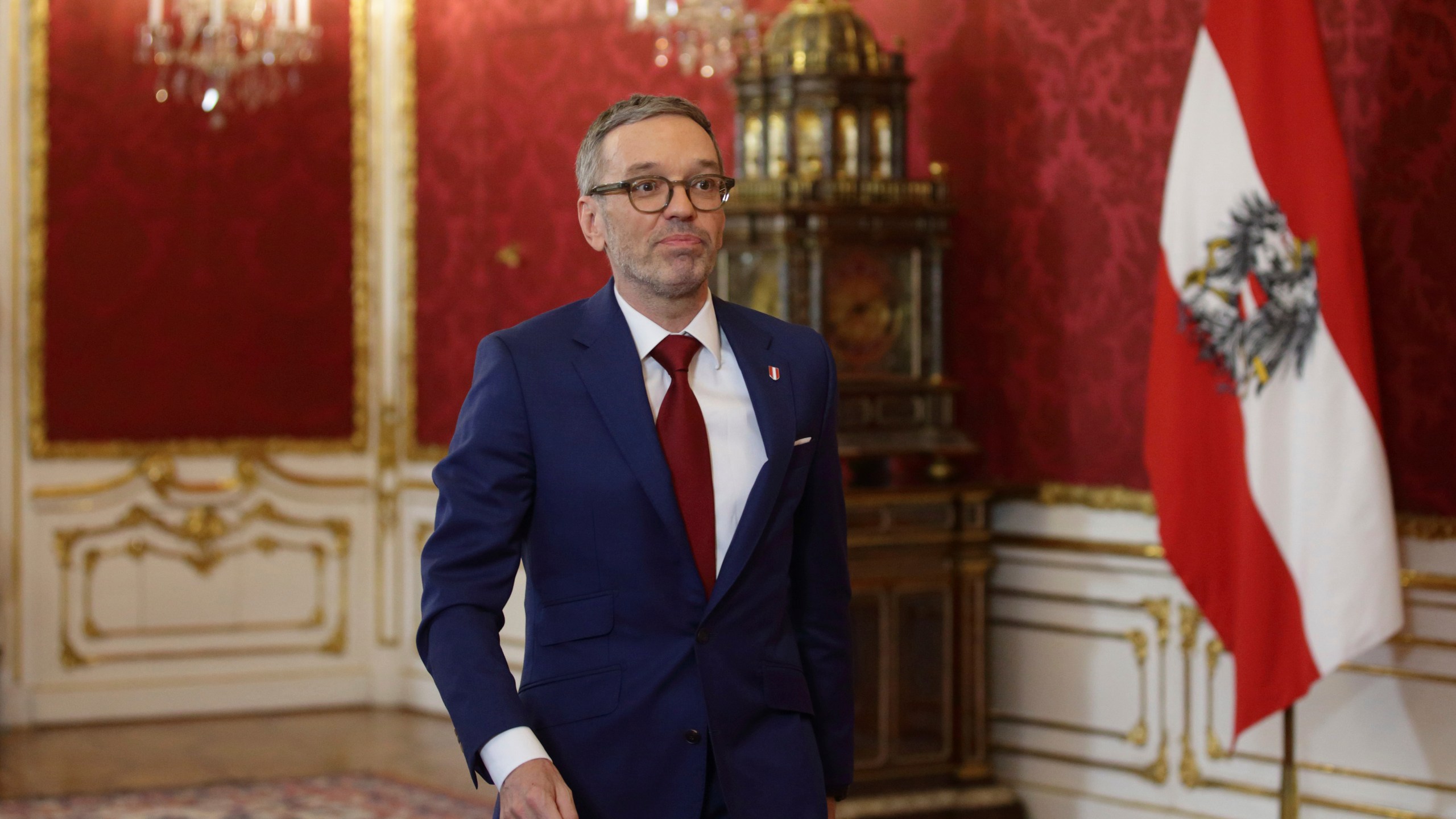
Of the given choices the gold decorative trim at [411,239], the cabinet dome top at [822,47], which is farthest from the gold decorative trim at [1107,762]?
the gold decorative trim at [411,239]

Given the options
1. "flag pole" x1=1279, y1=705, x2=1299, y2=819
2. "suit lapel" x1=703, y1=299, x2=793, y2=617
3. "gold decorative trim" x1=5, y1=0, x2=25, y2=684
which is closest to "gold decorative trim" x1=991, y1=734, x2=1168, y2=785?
"flag pole" x1=1279, y1=705, x2=1299, y2=819

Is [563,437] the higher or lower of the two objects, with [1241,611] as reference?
higher

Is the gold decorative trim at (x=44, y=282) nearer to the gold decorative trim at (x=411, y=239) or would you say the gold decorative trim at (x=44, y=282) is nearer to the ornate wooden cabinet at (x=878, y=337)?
the gold decorative trim at (x=411, y=239)

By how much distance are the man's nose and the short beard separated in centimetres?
4

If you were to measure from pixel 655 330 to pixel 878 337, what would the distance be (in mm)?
Answer: 2593

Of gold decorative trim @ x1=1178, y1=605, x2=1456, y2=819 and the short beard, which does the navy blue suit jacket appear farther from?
gold decorative trim @ x1=1178, y1=605, x2=1456, y2=819

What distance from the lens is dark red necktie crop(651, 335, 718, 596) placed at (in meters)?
1.80

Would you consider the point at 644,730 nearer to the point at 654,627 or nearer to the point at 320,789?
the point at 654,627

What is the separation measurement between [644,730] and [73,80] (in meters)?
5.04

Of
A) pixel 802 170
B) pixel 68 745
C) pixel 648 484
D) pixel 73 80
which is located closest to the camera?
pixel 648 484

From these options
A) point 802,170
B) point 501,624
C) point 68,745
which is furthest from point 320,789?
point 501,624

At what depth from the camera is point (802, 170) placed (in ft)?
14.4

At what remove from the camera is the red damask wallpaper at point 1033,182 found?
12.5ft

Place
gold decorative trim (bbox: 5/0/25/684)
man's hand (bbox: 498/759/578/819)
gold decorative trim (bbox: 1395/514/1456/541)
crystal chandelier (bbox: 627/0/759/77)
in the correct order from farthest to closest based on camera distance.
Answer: gold decorative trim (bbox: 5/0/25/684) < crystal chandelier (bbox: 627/0/759/77) < gold decorative trim (bbox: 1395/514/1456/541) < man's hand (bbox: 498/759/578/819)
